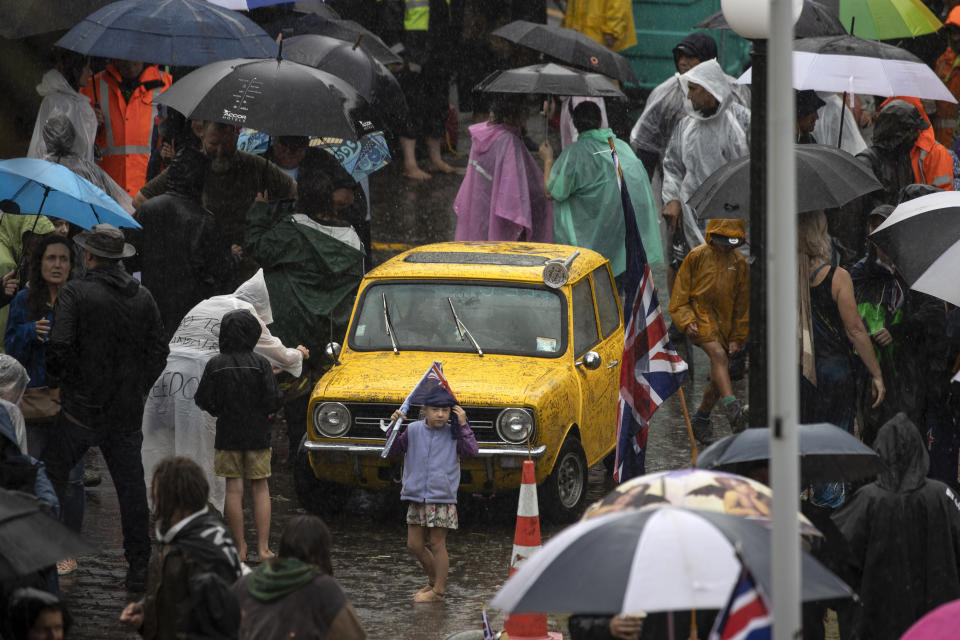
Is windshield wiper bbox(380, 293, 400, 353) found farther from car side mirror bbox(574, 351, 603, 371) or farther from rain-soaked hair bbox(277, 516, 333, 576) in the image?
rain-soaked hair bbox(277, 516, 333, 576)

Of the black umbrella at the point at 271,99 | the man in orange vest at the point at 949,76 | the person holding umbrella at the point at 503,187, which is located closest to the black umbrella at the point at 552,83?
the person holding umbrella at the point at 503,187

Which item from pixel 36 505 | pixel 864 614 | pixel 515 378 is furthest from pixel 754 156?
pixel 36 505

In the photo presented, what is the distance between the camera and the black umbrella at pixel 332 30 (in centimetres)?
1683

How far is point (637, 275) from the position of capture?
11.2 meters

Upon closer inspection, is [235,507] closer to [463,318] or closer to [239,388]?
[239,388]

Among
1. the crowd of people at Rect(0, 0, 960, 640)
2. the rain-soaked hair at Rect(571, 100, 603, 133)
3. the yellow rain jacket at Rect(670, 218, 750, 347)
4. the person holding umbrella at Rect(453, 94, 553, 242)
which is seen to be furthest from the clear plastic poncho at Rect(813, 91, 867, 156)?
the yellow rain jacket at Rect(670, 218, 750, 347)

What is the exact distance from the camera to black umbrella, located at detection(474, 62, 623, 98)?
48.8 ft

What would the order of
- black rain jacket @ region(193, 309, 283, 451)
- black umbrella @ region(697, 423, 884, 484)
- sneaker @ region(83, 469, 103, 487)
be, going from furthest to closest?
sneaker @ region(83, 469, 103, 487)
black rain jacket @ region(193, 309, 283, 451)
black umbrella @ region(697, 423, 884, 484)

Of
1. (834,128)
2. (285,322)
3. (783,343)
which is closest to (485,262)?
(285,322)

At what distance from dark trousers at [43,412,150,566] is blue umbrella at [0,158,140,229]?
176 centimetres

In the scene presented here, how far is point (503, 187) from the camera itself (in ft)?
49.8

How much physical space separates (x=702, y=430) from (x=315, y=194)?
11.4ft

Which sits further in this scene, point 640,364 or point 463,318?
point 463,318

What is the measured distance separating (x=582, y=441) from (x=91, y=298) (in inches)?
145
